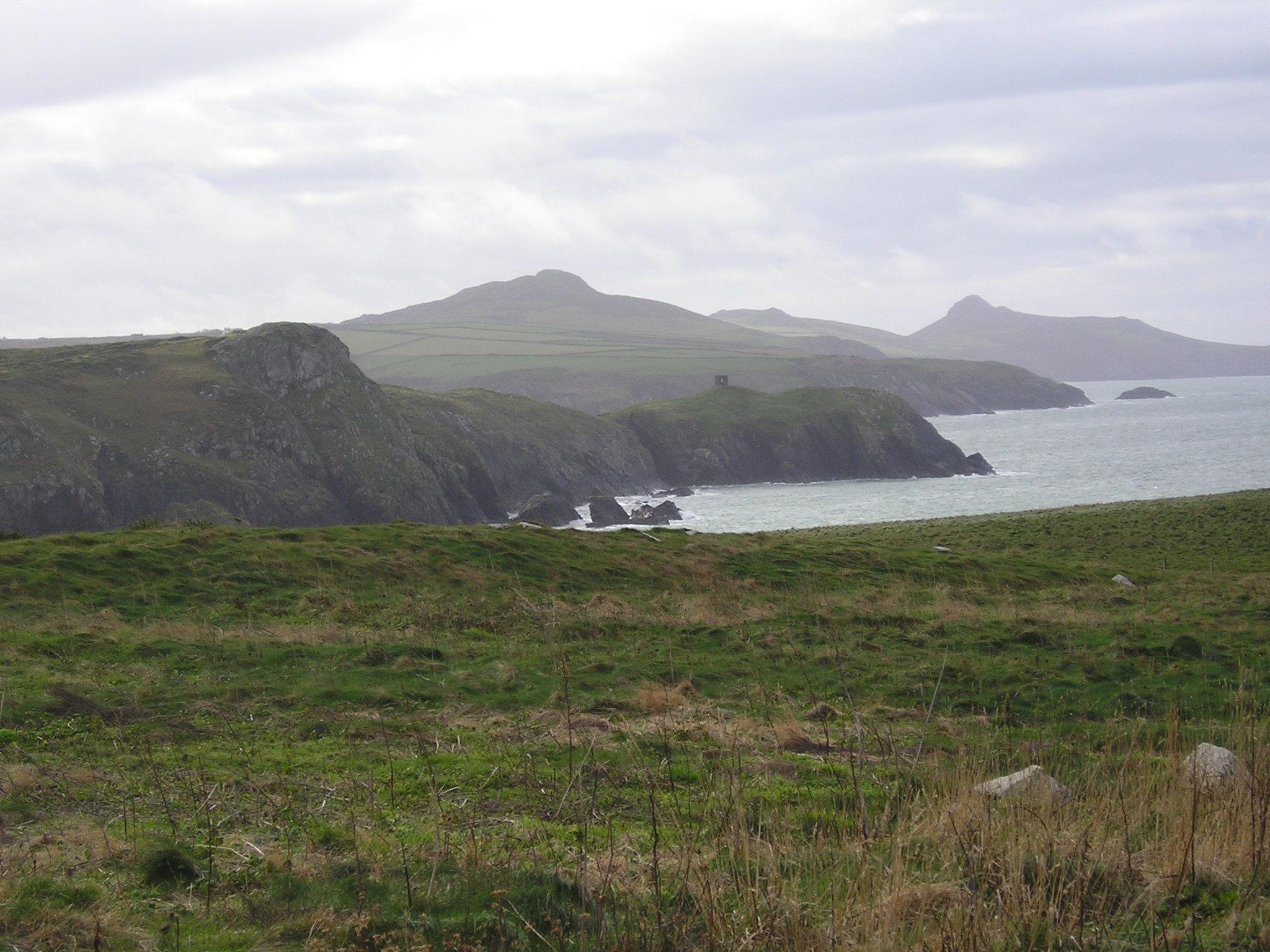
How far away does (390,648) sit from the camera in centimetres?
1795

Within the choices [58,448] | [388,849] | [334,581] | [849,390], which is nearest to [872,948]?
[388,849]

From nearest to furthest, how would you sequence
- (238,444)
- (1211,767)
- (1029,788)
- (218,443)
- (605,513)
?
(1029,788), (1211,767), (218,443), (238,444), (605,513)

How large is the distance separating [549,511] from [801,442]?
66.5 metres

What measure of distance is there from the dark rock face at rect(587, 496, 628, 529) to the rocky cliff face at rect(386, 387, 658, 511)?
17894mm

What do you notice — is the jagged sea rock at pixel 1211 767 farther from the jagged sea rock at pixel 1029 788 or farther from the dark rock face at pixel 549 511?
the dark rock face at pixel 549 511

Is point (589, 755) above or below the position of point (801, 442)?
below

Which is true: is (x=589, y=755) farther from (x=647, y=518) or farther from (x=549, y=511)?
(x=549, y=511)

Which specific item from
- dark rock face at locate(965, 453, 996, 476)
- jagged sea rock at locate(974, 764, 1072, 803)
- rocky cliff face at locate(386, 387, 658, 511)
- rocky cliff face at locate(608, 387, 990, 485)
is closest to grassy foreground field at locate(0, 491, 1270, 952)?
jagged sea rock at locate(974, 764, 1072, 803)

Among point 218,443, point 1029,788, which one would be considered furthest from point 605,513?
point 1029,788

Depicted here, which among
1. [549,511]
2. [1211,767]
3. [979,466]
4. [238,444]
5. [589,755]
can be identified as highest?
[238,444]

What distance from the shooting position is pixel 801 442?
533ft

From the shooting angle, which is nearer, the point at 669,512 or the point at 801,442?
the point at 669,512

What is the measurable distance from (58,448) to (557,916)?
99382 millimetres

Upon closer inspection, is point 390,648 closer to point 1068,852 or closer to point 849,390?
point 1068,852
